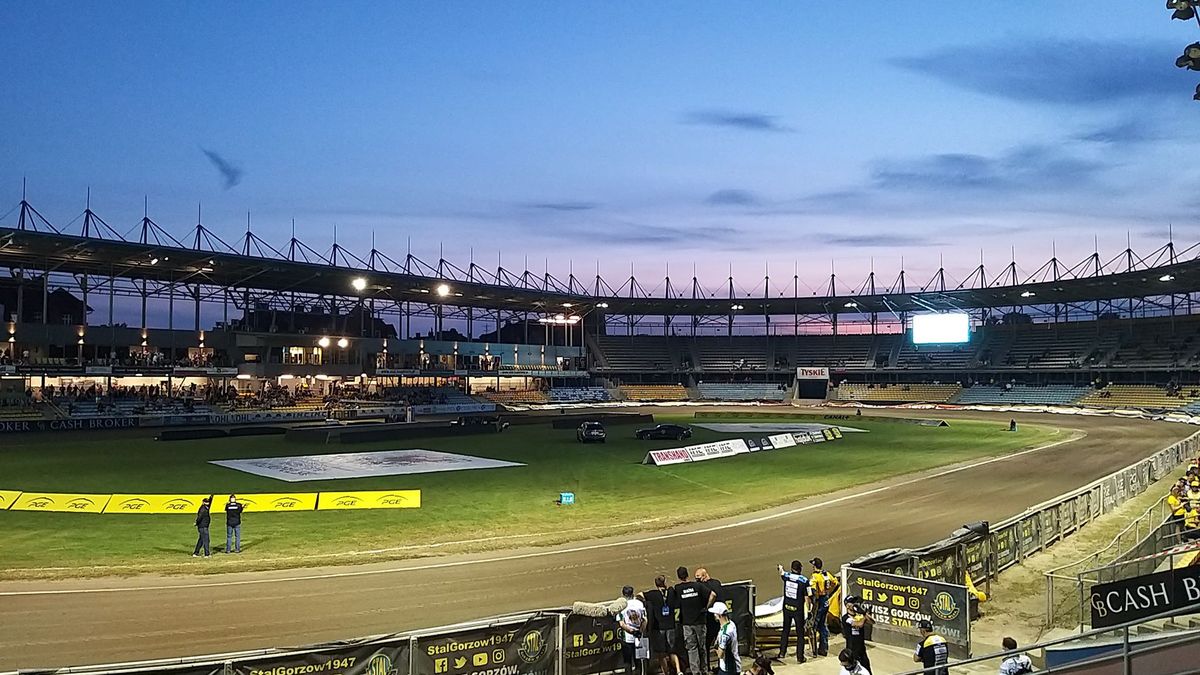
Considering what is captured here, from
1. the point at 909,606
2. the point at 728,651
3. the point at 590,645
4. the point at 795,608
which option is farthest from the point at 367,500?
the point at 909,606

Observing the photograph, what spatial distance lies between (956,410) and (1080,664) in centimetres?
8883

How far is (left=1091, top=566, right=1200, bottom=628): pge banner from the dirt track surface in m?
7.55

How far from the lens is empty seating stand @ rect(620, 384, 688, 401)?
113m

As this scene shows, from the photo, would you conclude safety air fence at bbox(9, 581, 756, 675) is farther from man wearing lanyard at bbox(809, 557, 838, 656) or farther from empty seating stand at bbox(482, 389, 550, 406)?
empty seating stand at bbox(482, 389, 550, 406)

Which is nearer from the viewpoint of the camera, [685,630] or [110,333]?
[685,630]

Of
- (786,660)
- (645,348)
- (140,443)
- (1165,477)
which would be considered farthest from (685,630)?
(645,348)

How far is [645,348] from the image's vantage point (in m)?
126

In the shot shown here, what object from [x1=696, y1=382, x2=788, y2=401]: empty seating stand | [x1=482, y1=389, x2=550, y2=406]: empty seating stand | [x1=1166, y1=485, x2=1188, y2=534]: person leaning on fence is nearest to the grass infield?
[x1=1166, y1=485, x2=1188, y2=534]: person leaning on fence

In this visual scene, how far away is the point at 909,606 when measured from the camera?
1417 cm

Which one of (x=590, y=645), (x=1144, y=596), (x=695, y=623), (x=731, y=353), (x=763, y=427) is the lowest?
(x=763, y=427)

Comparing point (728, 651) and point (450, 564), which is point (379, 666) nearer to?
point (728, 651)

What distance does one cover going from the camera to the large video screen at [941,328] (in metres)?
91.6

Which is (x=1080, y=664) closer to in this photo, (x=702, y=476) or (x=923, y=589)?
(x=923, y=589)

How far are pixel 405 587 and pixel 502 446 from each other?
3217 centimetres
